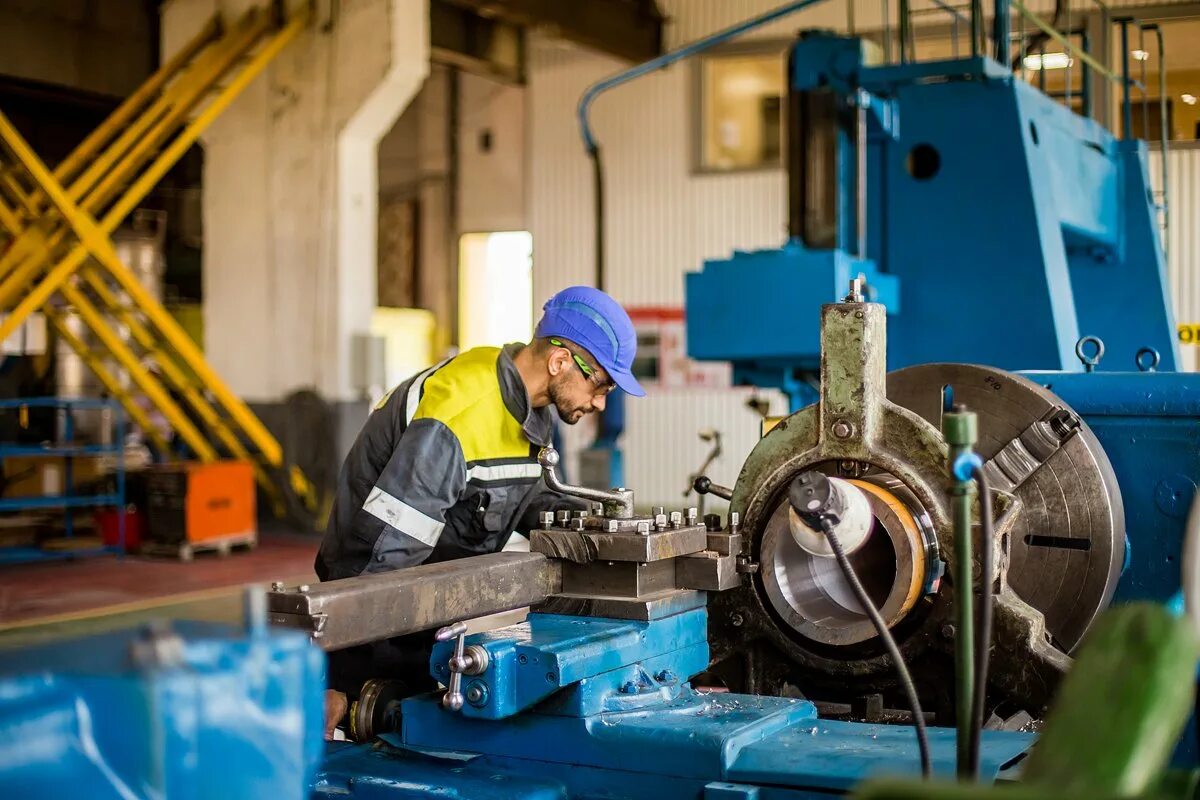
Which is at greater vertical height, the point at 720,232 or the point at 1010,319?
the point at 720,232

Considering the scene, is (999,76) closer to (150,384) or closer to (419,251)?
(150,384)

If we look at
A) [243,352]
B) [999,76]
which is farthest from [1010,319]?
[243,352]

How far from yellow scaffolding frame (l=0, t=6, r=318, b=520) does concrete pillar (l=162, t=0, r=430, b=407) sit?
0.27m

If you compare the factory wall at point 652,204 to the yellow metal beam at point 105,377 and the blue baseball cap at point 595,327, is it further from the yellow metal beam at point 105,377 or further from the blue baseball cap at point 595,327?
the blue baseball cap at point 595,327

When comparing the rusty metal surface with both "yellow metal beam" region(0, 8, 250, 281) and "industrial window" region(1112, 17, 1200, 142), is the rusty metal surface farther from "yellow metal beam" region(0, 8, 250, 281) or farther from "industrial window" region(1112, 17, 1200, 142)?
"industrial window" region(1112, 17, 1200, 142)

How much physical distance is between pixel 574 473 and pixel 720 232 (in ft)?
8.20

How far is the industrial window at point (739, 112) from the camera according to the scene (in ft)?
37.2

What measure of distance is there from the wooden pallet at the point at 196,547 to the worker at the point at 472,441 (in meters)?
5.97

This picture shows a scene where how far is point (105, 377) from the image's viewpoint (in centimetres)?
906

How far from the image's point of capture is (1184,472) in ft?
9.00

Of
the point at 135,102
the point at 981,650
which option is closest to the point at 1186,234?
the point at 135,102

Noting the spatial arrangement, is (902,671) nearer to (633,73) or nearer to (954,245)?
(954,245)

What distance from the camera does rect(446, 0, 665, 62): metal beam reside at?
397 inches

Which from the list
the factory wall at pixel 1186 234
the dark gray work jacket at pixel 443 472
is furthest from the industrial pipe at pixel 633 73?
the factory wall at pixel 1186 234
